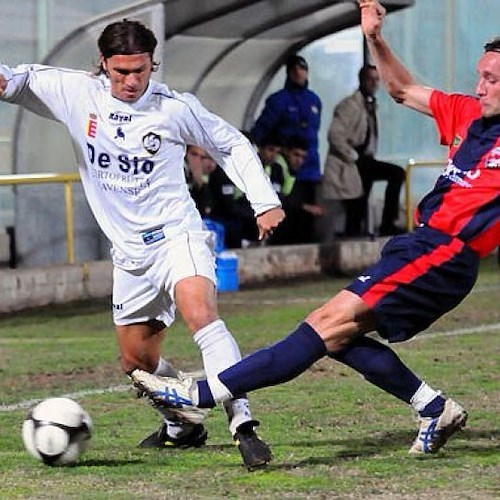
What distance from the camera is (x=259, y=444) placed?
727 centimetres

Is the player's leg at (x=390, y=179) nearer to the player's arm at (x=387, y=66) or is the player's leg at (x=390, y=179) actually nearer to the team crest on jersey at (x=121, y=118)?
the player's arm at (x=387, y=66)

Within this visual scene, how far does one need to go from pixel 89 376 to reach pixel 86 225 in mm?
6194

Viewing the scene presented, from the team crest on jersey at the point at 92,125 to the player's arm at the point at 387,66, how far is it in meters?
1.25

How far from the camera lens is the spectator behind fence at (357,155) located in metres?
19.6

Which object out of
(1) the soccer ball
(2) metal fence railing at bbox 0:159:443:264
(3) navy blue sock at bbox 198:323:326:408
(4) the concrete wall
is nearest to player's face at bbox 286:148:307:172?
(4) the concrete wall

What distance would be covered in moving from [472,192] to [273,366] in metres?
1.12

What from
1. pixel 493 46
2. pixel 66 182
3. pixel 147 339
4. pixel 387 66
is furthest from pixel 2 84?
pixel 66 182

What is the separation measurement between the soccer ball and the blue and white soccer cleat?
4.69ft

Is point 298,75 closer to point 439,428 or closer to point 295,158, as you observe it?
point 295,158

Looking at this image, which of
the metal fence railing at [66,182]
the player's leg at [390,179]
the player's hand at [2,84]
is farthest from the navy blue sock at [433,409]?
the player's leg at [390,179]

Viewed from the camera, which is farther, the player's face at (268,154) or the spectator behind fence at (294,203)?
the spectator behind fence at (294,203)

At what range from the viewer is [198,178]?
57.1 ft

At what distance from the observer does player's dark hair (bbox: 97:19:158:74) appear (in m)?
7.65

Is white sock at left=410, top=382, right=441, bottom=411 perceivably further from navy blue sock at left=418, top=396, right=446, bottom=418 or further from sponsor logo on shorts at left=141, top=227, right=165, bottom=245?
sponsor logo on shorts at left=141, top=227, right=165, bottom=245
